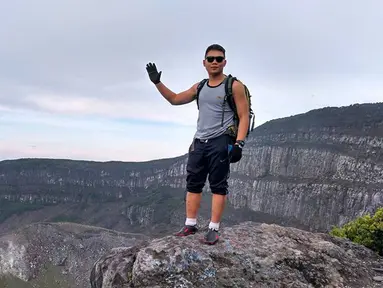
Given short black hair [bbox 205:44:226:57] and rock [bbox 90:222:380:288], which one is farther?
short black hair [bbox 205:44:226:57]

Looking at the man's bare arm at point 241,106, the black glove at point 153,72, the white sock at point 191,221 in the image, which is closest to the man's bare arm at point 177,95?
the black glove at point 153,72

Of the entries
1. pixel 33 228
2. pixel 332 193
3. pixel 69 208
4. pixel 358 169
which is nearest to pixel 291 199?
pixel 332 193

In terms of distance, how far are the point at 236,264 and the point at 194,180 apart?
1.58m

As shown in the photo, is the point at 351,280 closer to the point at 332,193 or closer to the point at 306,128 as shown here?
the point at 332,193

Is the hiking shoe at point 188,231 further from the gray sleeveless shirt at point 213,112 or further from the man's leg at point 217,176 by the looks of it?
the gray sleeveless shirt at point 213,112

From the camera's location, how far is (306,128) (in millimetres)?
127000

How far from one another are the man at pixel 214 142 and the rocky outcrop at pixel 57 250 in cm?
8078

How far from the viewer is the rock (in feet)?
20.1

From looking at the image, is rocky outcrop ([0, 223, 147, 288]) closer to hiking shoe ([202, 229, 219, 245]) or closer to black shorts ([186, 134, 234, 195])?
black shorts ([186, 134, 234, 195])

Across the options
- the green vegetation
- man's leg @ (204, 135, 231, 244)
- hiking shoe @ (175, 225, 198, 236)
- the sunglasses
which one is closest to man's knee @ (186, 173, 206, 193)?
man's leg @ (204, 135, 231, 244)

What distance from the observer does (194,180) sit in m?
7.26

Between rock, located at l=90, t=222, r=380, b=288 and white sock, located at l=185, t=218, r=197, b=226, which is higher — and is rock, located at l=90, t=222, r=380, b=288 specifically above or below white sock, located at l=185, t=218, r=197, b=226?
below

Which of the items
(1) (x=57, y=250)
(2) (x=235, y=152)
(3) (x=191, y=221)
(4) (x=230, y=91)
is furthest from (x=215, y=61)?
(1) (x=57, y=250)

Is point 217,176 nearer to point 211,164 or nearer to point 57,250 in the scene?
point 211,164
